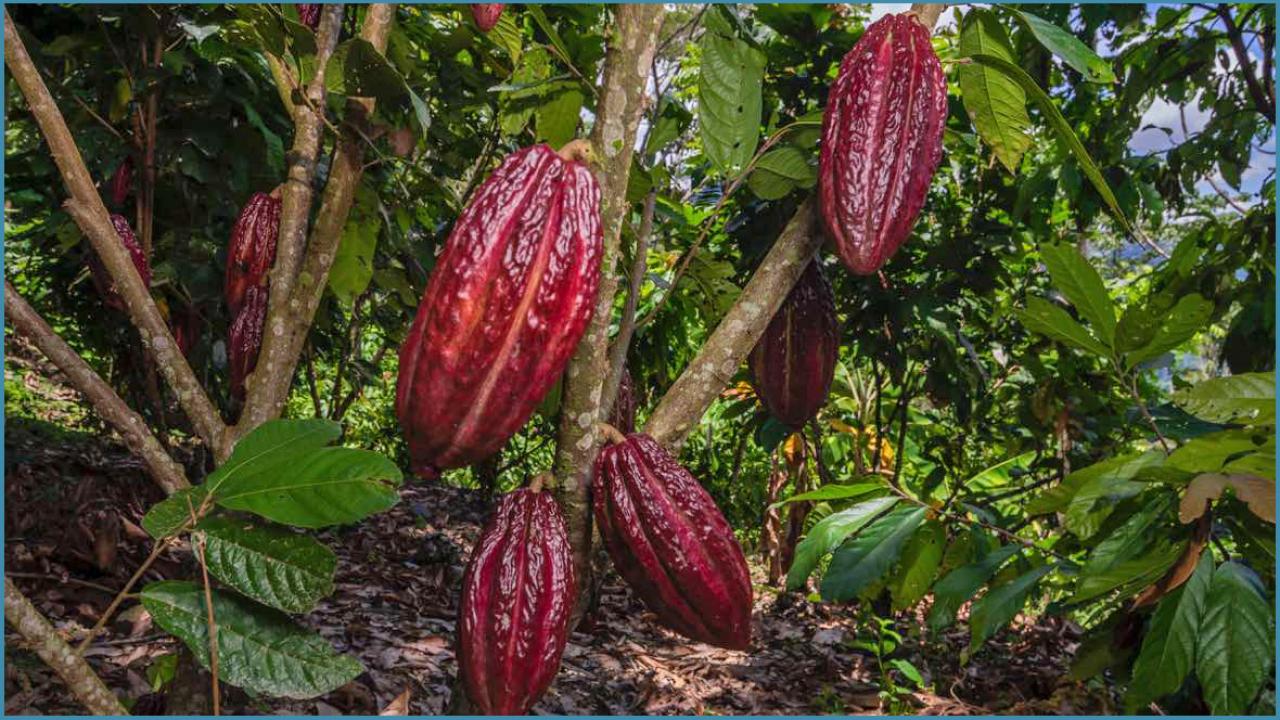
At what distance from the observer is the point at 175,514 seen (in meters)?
0.72

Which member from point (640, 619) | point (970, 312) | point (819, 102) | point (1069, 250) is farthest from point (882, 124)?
point (640, 619)

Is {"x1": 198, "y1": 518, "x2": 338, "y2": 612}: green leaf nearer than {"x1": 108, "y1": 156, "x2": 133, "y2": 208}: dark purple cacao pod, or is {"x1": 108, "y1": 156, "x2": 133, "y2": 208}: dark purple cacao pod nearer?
{"x1": 198, "y1": 518, "x2": 338, "y2": 612}: green leaf

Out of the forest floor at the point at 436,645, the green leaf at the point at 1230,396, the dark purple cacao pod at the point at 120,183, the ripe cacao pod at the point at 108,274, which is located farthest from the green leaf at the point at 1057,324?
the dark purple cacao pod at the point at 120,183

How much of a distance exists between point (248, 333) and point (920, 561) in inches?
39.4

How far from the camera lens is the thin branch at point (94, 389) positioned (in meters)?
0.87

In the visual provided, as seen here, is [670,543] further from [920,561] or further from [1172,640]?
[920,561]

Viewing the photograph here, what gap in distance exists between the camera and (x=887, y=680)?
7.99 ft

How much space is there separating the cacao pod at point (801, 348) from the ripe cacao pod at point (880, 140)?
25cm

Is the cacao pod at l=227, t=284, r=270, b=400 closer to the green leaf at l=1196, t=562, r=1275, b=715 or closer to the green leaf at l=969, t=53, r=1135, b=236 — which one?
the green leaf at l=969, t=53, r=1135, b=236

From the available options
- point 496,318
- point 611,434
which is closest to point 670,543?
point 611,434

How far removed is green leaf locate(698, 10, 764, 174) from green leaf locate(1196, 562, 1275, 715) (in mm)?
635

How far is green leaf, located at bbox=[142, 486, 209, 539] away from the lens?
0.71 meters

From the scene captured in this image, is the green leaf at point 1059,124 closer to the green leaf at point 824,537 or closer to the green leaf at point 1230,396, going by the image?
the green leaf at point 1230,396

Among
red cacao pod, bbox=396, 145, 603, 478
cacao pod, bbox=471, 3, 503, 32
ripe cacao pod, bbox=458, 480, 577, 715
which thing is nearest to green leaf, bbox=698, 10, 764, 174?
cacao pod, bbox=471, 3, 503, 32
